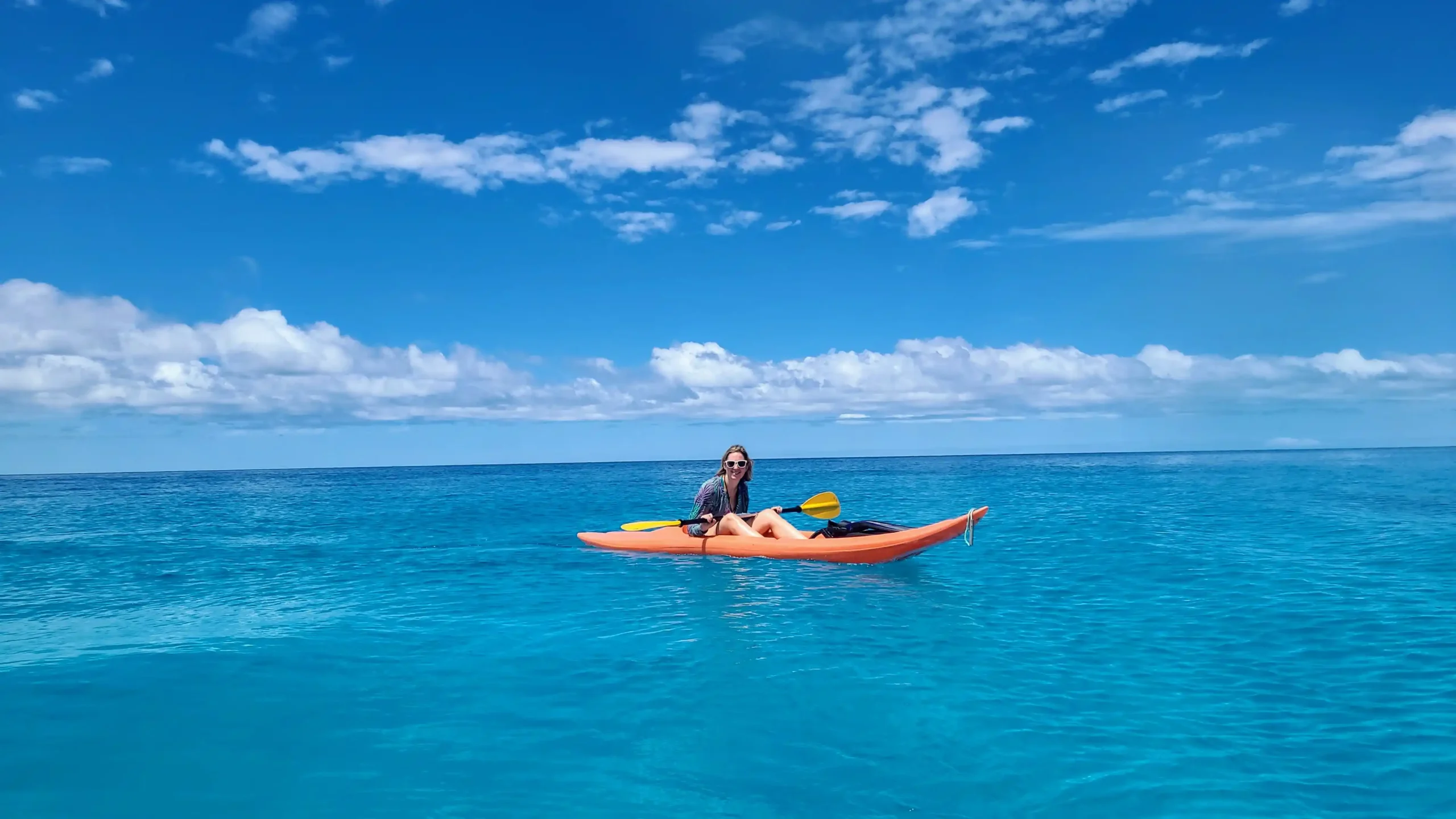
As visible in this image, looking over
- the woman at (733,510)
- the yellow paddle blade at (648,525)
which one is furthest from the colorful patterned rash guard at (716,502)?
the yellow paddle blade at (648,525)

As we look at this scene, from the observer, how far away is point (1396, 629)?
8633mm

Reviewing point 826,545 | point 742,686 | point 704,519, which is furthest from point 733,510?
point 742,686

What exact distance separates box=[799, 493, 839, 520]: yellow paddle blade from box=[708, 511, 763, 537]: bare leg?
1.35 meters

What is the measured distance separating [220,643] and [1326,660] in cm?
1201

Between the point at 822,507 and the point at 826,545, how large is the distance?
7.83 feet

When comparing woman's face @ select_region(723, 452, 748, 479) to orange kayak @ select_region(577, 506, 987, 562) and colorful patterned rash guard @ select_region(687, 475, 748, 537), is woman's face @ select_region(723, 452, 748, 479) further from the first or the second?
orange kayak @ select_region(577, 506, 987, 562)

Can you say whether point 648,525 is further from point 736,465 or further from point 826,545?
point 826,545

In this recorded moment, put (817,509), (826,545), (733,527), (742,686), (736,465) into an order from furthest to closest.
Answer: (817,509)
(733,527)
(736,465)
(826,545)
(742,686)

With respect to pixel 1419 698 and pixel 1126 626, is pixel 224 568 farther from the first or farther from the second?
pixel 1419 698

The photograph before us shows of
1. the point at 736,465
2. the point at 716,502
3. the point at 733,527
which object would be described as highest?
the point at 736,465

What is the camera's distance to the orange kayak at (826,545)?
1240 centimetres

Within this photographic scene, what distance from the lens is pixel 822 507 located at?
15.5 metres

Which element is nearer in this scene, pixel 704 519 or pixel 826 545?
pixel 826 545

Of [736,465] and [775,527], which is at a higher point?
[736,465]
